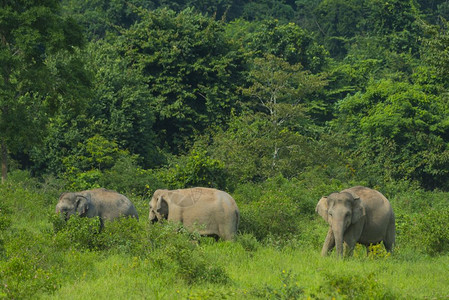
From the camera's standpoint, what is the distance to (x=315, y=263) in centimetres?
1156

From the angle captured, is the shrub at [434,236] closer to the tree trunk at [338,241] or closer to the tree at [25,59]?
the tree trunk at [338,241]

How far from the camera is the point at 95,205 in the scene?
13.8m

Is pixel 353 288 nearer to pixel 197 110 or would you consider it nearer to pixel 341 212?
pixel 341 212

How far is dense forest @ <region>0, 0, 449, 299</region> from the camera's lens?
35.1 ft

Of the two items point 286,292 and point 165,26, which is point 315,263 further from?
point 165,26

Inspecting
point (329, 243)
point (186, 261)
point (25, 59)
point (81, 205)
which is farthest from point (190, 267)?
point (25, 59)

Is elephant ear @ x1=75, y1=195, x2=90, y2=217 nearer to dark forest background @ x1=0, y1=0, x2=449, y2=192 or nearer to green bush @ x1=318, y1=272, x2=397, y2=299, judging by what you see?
green bush @ x1=318, y1=272, x2=397, y2=299

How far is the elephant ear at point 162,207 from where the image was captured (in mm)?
13609

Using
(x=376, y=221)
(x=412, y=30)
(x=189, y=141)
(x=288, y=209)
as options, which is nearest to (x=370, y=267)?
(x=376, y=221)

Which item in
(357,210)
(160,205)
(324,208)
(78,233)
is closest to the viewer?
(357,210)

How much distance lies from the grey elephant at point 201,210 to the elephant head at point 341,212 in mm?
1874

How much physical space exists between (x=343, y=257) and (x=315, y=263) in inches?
27.3

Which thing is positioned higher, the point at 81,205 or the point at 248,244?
the point at 81,205

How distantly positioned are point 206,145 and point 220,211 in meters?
15.5
